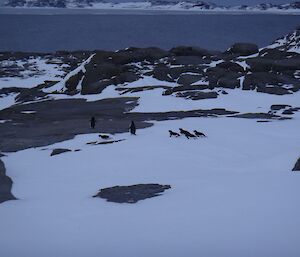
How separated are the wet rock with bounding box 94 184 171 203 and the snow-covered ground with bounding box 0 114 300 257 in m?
0.31

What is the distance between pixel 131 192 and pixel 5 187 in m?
4.52

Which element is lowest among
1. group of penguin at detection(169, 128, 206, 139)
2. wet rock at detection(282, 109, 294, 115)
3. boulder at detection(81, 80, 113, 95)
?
boulder at detection(81, 80, 113, 95)

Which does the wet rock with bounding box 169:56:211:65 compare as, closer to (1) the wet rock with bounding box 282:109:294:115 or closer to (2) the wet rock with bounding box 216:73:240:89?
(2) the wet rock with bounding box 216:73:240:89

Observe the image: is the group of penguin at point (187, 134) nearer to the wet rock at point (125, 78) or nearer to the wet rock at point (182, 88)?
the wet rock at point (182, 88)

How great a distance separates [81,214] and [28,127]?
17907 millimetres

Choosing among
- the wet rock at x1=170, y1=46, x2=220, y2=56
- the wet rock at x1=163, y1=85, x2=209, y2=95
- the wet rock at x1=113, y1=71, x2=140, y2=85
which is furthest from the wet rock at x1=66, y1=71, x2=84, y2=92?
the wet rock at x1=170, y1=46, x2=220, y2=56

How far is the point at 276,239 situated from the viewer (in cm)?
871

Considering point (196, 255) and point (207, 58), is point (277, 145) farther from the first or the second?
point (207, 58)

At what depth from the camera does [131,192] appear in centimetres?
1251

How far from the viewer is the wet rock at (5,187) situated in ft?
42.4

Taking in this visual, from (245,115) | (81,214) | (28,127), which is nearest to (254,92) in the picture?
(245,115)

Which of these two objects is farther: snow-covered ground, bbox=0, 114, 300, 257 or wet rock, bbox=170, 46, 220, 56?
wet rock, bbox=170, 46, 220, 56

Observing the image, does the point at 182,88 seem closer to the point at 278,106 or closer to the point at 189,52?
the point at 278,106

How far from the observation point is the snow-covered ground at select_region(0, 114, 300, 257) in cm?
887
